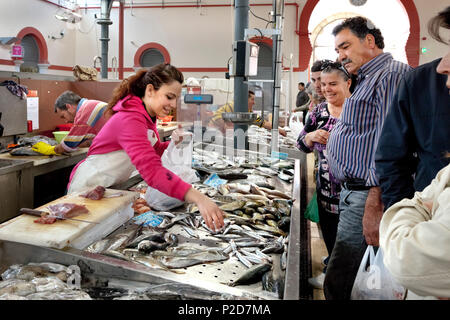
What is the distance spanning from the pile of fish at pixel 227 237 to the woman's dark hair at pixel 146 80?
75cm

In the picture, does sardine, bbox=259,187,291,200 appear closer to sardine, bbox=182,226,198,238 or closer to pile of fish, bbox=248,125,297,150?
sardine, bbox=182,226,198,238

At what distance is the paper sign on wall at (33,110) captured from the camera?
5197 mm

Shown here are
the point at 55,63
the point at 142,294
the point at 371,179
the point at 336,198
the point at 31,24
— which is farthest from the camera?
the point at 55,63

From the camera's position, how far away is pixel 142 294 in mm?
1521

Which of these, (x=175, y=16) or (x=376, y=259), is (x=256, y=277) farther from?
(x=175, y=16)

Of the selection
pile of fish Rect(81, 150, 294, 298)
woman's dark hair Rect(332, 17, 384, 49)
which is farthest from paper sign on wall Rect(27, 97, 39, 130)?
woman's dark hair Rect(332, 17, 384, 49)

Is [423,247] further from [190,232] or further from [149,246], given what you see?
[190,232]

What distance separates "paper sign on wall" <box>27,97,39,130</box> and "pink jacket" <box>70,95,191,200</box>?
3015mm

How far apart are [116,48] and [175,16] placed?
9.64ft

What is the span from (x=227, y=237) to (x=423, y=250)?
52.0 inches

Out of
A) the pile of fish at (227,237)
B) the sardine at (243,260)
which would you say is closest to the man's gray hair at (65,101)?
the pile of fish at (227,237)

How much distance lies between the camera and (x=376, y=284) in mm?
1624

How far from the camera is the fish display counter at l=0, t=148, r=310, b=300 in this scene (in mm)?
1561
